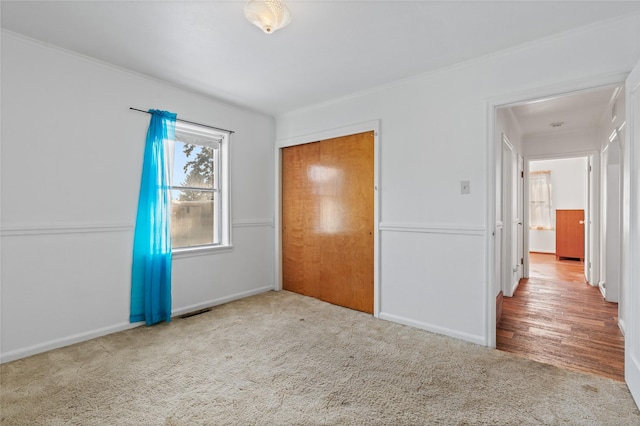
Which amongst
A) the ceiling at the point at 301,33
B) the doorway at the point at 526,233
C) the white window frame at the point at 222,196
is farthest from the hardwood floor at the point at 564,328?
the white window frame at the point at 222,196

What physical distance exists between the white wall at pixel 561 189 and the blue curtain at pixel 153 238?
8.37 meters

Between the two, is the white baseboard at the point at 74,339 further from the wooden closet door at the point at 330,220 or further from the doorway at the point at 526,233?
the doorway at the point at 526,233

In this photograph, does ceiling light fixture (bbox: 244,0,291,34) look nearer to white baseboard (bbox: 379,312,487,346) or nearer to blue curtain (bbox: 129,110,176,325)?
blue curtain (bbox: 129,110,176,325)

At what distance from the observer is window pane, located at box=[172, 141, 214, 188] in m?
3.47

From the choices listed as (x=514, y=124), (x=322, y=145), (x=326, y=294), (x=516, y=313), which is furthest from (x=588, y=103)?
(x=326, y=294)

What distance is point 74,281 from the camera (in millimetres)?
2652

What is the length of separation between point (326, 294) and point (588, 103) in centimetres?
382

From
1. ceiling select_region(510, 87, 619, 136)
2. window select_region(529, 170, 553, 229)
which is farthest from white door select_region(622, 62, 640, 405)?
window select_region(529, 170, 553, 229)

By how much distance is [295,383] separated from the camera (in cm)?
205

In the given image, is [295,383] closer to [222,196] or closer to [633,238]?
[633,238]

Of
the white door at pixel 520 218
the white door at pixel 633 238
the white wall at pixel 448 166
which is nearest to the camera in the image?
the white door at pixel 633 238

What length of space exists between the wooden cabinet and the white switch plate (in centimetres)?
617

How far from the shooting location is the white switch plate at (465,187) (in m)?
2.73

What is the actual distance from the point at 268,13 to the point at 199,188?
2.28 m
